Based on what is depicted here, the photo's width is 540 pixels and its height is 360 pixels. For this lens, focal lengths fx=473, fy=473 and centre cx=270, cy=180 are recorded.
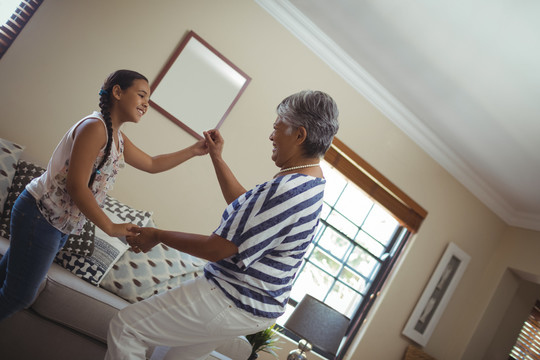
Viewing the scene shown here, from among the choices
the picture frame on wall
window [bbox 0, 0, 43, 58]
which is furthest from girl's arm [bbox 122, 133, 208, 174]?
the picture frame on wall

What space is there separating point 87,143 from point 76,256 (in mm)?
1401

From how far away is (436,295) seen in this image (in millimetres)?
5113

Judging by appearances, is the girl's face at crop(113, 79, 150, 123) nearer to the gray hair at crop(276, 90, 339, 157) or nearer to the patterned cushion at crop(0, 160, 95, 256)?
the gray hair at crop(276, 90, 339, 157)

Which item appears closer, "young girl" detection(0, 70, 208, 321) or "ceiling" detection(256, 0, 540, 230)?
"young girl" detection(0, 70, 208, 321)

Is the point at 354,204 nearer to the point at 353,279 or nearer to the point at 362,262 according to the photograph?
the point at 362,262

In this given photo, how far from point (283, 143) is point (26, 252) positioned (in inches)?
40.8

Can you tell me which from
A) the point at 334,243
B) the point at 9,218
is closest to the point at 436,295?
the point at 334,243

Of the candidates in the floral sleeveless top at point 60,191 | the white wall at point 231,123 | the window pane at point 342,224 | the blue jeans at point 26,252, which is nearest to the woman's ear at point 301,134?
the floral sleeveless top at point 60,191

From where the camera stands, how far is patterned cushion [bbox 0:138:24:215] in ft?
9.43

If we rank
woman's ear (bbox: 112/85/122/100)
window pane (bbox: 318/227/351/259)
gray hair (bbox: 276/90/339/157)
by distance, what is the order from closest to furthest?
1. gray hair (bbox: 276/90/339/157)
2. woman's ear (bbox: 112/85/122/100)
3. window pane (bbox: 318/227/351/259)

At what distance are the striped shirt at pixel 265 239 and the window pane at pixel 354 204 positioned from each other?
313cm

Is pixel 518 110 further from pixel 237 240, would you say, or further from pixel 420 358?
pixel 237 240

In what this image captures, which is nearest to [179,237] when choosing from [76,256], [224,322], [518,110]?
[224,322]

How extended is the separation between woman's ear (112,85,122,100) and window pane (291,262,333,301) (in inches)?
123
